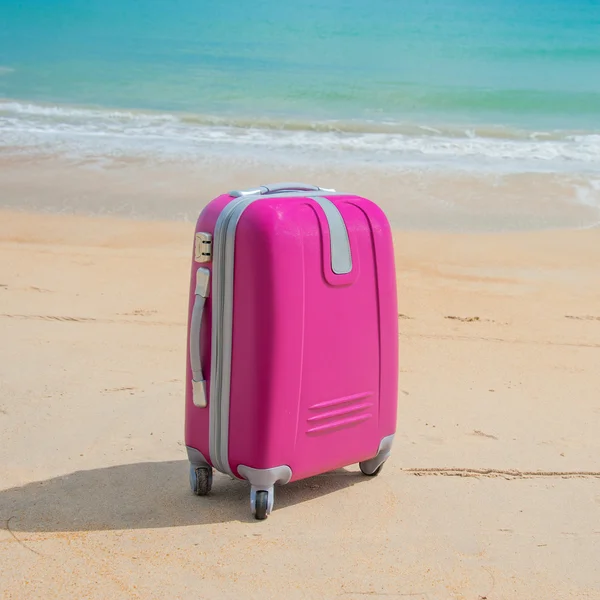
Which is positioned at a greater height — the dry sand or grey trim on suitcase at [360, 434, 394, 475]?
grey trim on suitcase at [360, 434, 394, 475]

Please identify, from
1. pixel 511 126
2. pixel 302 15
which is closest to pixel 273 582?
pixel 511 126

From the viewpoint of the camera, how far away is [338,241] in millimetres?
2441

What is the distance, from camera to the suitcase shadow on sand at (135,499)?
8.02ft

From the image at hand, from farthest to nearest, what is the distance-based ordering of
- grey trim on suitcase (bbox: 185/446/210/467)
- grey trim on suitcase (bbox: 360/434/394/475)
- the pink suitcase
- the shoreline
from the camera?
the shoreline < grey trim on suitcase (bbox: 360/434/394/475) < grey trim on suitcase (bbox: 185/446/210/467) < the pink suitcase

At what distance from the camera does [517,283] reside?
5.49 metres

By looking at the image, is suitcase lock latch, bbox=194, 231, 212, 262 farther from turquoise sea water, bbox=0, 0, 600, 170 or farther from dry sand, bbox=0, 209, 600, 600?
turquoise sea water, bbox=0, 0, 600, 170

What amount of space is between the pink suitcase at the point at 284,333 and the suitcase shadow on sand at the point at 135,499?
0.09 m

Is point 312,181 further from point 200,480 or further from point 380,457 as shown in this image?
point 200,480

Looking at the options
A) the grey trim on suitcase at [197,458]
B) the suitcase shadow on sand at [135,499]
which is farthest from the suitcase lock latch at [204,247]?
the suitcase shadow on sand at [135,499]

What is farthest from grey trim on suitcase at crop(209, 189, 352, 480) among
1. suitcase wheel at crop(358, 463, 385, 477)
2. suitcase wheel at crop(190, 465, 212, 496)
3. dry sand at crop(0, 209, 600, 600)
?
suitcase wheel at crop(358, 463, 385, 477)

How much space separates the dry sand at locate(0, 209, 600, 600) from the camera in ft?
7.28

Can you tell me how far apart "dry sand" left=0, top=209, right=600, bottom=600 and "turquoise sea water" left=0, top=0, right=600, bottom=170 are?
6587mm

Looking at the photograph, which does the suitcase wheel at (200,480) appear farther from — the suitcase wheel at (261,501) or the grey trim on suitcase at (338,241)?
the grey trim on suitcase at (338,241)

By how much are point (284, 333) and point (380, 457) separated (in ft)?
2.05
